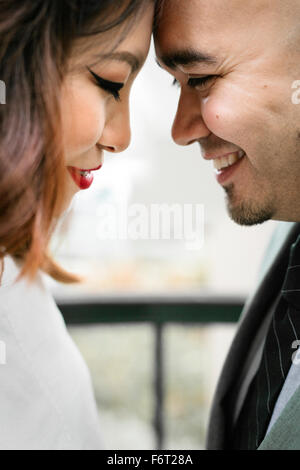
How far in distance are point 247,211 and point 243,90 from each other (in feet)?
0.85

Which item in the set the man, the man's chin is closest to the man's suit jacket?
the man

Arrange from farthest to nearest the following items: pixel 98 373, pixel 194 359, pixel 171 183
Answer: pixel 171 183
pixel 194 359
pixel 98 373

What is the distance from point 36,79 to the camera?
84 cm

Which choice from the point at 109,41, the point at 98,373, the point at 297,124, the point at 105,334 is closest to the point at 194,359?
the point at 98,373

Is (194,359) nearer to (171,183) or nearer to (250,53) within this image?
(171,183)

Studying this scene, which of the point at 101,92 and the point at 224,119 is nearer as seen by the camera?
the point at 101,92

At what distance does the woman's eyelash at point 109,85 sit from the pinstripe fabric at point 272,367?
492 mm

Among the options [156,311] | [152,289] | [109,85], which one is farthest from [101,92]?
[152,289]

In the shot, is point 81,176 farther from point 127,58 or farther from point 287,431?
point 287,431

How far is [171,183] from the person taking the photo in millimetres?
3387

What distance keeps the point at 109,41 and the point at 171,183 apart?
8.30 ft

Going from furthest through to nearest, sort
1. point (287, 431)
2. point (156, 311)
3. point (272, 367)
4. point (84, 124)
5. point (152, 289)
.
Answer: point (152, 289) < point (156, 311) < point (272, 367) < point (84, 124) < point (287, 431)

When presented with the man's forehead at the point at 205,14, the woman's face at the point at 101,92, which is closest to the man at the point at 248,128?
the man's forehead at the point at 205,14

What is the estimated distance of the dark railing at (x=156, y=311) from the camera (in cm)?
165
